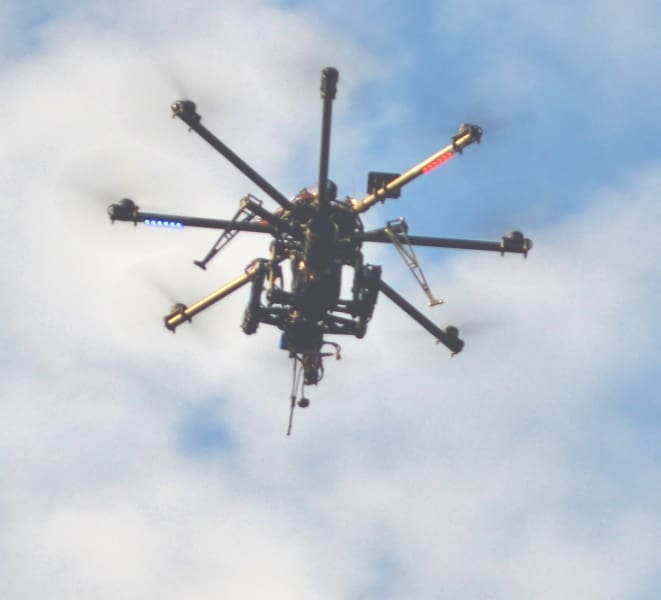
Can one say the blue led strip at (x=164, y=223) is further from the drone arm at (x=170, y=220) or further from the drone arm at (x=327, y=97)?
the drone arm at (x=327, y=97)

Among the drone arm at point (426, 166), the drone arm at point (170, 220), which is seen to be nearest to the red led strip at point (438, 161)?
the drone arm at point (426, 166)

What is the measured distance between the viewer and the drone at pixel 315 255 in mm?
34438

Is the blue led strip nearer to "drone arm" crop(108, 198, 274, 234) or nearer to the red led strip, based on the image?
"drone arm" crop(108, 198, 274, 234)

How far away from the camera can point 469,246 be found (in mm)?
36031

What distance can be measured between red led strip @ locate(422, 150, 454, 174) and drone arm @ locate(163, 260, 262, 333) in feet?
15.9

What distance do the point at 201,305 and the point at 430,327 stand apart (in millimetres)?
6103

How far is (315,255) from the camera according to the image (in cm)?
3459

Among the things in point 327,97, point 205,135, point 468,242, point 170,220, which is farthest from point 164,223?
point 468,242

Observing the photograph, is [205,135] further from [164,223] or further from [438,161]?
[438,161]

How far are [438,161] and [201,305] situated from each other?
24.2 ft

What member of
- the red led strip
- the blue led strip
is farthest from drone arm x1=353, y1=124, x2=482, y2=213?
the blue led strip

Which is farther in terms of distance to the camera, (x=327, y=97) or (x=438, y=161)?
(x=438, y=161)

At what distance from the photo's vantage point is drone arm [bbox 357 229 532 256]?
35.2 m

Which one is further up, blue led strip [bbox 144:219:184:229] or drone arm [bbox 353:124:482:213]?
drone arm [bbox 353:124:482:213]
